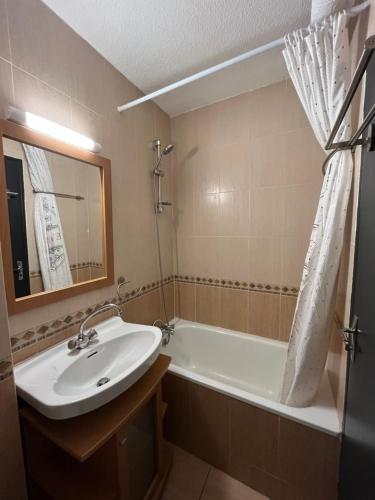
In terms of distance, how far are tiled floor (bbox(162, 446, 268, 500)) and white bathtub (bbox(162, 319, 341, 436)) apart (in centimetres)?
47

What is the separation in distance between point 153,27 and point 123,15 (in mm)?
159

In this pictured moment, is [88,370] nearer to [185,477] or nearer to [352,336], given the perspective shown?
[185,477]

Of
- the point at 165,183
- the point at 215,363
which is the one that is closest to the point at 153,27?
the point at 165,183

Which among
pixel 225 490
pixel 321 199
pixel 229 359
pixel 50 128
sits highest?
pixel 50 128

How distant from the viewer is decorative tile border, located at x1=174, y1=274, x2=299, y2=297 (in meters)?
A: 1.65

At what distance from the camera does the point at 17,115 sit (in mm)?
857

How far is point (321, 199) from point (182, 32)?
1.21 metres

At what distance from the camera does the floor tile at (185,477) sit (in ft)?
3.72

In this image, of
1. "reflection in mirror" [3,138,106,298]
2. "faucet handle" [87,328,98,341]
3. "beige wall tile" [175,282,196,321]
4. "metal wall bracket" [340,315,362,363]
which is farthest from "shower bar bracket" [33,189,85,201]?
"metal wall bracket" [340,315,362,363]

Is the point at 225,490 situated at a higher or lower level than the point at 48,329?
lower

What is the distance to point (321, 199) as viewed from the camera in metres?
1.07

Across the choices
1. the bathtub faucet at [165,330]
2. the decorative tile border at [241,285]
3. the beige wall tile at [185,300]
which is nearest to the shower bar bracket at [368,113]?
the decorative tile border at [241,285]

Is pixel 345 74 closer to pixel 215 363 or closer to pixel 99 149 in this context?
pixel 99 149

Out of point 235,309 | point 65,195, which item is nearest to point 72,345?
point 65,195
